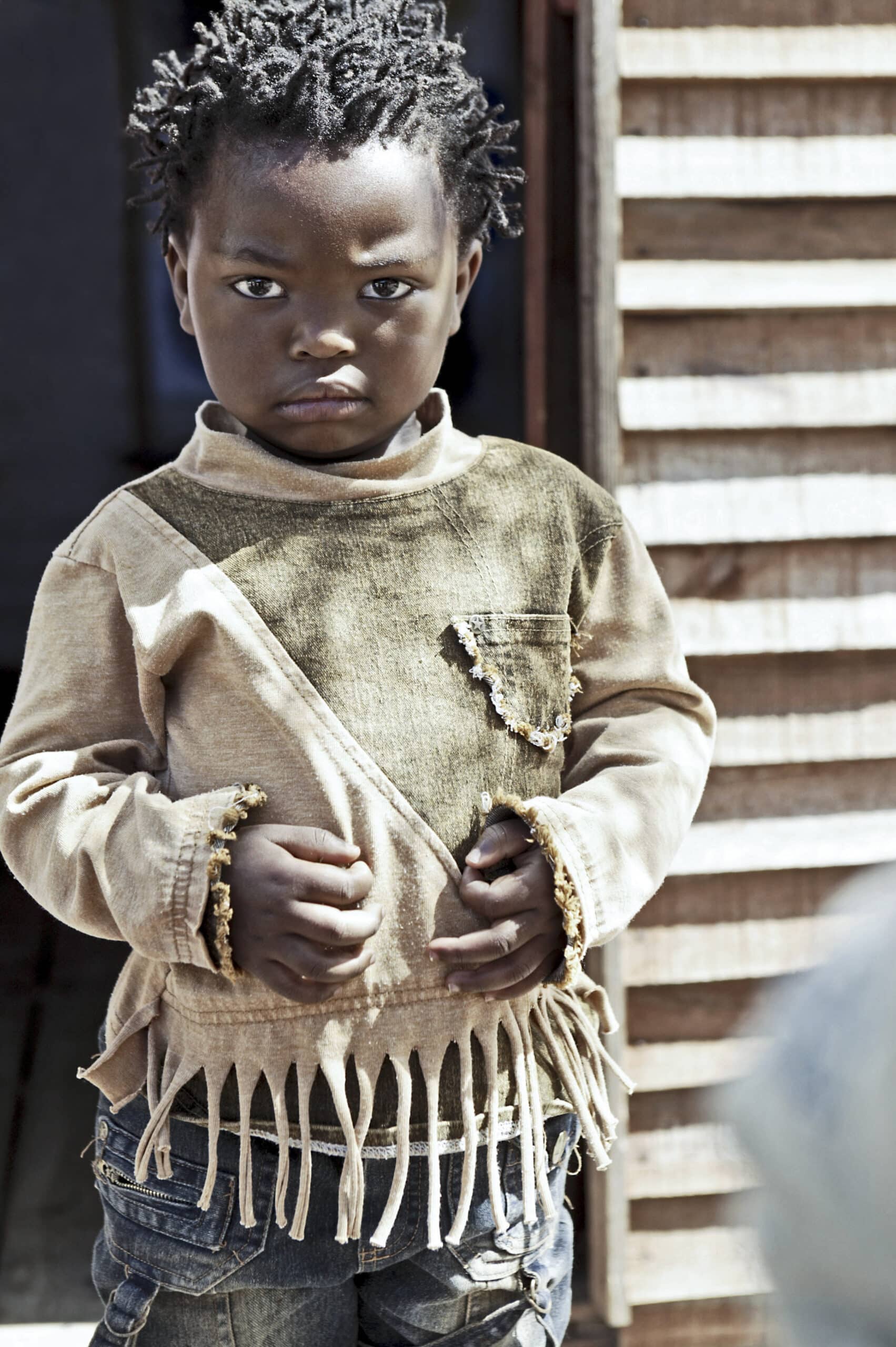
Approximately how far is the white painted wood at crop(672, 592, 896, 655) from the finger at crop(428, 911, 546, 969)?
3.16ft

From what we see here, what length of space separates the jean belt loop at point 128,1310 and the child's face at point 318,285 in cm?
88

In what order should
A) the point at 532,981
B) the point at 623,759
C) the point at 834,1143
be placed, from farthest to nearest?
the point at 623,759 → the point at 532,981 → the point at 834,1143

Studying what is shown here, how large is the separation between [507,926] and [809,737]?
109 cm

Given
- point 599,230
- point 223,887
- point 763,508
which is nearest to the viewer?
point 223,887

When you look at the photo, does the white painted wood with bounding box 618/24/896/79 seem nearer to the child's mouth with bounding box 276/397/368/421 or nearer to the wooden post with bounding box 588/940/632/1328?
the child's mouth with bounding box 276/397/368/421

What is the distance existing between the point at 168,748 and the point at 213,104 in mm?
661

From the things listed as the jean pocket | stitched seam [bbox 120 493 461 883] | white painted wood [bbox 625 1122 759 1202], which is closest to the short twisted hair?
stitched seam [bbox 120 493 461 883]

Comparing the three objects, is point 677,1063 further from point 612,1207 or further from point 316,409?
point 316,409

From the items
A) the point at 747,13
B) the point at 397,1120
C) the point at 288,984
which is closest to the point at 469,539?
the point at 288,984

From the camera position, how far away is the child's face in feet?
4.06

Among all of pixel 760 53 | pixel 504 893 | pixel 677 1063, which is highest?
pixel 760 53

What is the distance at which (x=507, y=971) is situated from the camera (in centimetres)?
127

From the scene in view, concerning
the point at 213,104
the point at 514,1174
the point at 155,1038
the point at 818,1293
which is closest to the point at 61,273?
the point at 213,104

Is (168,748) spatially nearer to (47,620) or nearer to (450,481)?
(47,620)
